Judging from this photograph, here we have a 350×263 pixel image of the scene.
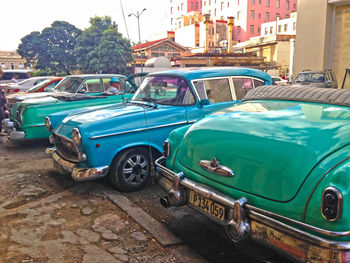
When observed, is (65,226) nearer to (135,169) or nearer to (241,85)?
(135,169)

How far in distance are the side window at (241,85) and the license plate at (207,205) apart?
8.43 feet

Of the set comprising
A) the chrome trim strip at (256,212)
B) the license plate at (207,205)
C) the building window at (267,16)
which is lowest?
the license plate at (207,205)

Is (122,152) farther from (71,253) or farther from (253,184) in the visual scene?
(253,184)

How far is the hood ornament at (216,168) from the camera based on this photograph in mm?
2340

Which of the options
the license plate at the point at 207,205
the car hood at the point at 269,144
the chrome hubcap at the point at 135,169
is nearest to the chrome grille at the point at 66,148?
the chrome hubcap at the point at 135,169

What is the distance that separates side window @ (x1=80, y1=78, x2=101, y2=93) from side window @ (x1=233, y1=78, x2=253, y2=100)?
395cm

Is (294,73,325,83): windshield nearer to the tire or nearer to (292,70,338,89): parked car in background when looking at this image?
(292,70,338,89): parked car in background

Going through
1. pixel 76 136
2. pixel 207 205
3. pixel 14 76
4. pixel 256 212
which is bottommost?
pixel 207 205

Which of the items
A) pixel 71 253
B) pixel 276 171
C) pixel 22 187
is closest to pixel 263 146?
pixel 276 171

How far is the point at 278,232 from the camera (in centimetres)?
195

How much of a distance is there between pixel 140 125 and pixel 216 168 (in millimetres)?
1955

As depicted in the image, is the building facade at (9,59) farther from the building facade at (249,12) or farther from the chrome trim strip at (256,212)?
the chrome trim strip at (256,212)

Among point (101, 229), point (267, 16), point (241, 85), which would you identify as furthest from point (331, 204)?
point (267, 16)

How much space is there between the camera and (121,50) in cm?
3184
